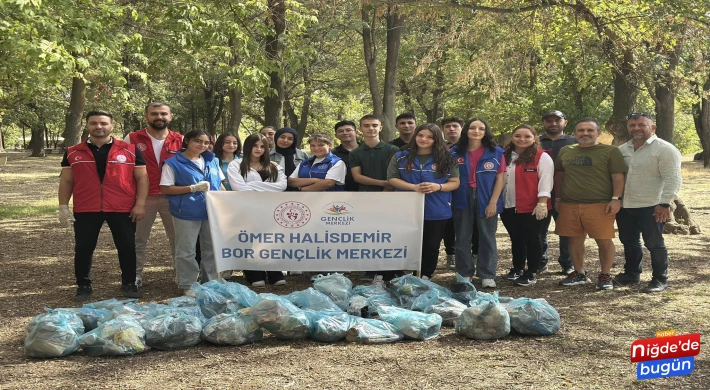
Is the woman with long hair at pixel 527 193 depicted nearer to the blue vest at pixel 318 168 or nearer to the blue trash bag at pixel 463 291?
the blue trash bag at pixel 463 291

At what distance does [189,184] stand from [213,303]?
1.72 m

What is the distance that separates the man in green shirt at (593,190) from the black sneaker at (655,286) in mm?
360

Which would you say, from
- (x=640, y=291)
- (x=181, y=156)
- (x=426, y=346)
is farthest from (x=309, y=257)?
(x=640, y=291)

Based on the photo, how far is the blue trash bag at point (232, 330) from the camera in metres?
5.28

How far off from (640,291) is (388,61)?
40.0ft

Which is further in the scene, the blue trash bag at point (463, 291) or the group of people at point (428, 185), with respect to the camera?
the group of people at point (428, 185)

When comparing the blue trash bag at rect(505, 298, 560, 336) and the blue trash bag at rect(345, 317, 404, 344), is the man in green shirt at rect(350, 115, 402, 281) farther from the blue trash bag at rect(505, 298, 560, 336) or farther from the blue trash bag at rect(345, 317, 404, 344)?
the blue trash bag at rect(505, 298, 560, 336)

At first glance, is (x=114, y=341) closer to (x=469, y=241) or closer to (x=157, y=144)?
(x=157, y=144)

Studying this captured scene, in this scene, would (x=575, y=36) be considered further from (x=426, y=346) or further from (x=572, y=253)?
(x=426, y=346)

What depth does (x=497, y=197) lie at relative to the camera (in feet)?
23.8

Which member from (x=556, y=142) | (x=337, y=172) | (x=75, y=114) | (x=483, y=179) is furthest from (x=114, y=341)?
(x=75, y=114)

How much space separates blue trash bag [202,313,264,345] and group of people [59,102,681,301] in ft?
6.36

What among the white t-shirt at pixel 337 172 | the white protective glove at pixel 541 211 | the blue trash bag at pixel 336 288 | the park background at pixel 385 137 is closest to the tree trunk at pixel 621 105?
the park background at pixel 385 137

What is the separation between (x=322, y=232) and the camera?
296 inches
